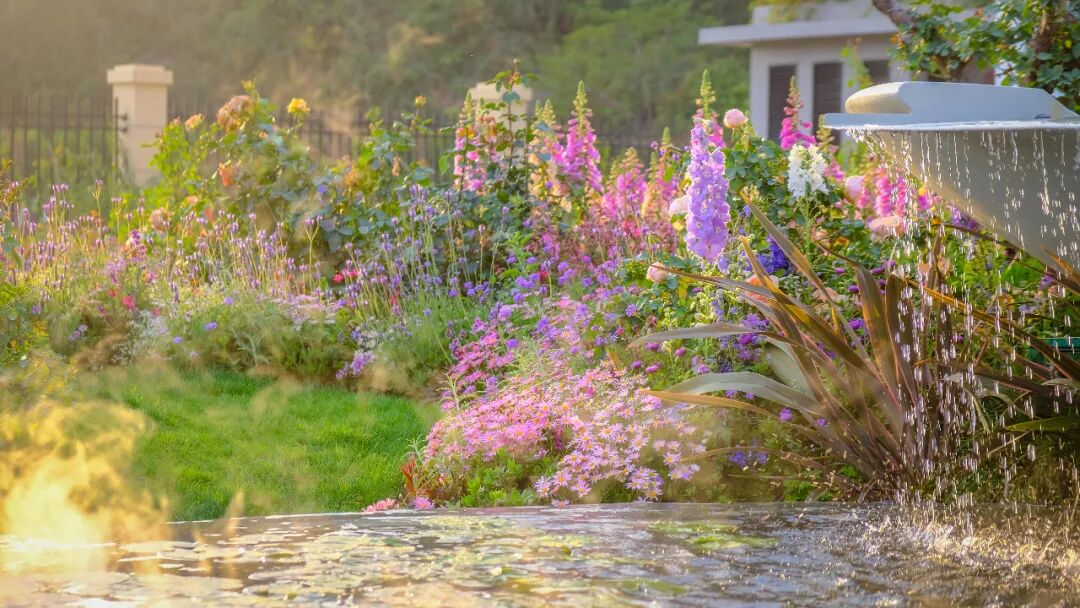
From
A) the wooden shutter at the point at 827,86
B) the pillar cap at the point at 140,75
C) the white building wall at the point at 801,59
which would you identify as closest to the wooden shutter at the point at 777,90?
the white building wall at the point at 801,59

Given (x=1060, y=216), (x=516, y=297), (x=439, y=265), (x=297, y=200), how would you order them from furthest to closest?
(x=297, y=200)
(x=439, y=265)
(x=516, y=297)
(x=1060, y=216)

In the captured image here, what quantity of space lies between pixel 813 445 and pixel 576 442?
77 centimetres

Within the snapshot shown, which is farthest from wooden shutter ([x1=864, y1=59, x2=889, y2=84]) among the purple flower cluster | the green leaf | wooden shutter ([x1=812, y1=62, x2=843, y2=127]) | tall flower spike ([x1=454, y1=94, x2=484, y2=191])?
the green leaf

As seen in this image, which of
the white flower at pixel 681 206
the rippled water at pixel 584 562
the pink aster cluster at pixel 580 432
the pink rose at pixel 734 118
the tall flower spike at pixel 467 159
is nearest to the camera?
the rippled water at pixel 584 562

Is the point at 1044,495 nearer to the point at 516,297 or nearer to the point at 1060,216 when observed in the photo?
the point at 1060,216

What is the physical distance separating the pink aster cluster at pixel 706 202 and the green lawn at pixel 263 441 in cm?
146

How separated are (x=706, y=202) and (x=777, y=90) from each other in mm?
15128

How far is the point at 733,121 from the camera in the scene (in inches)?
202

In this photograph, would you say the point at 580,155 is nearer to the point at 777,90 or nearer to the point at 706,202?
the point at 706,202

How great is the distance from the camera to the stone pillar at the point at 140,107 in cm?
1603

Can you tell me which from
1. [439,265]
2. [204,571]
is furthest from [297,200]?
[204,571]

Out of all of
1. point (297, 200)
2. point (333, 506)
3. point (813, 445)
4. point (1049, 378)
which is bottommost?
point (333, 506)

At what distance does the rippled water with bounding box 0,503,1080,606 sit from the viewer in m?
2.08

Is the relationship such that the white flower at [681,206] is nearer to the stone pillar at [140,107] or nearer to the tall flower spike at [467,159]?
the tall flower spike at [467,159]
